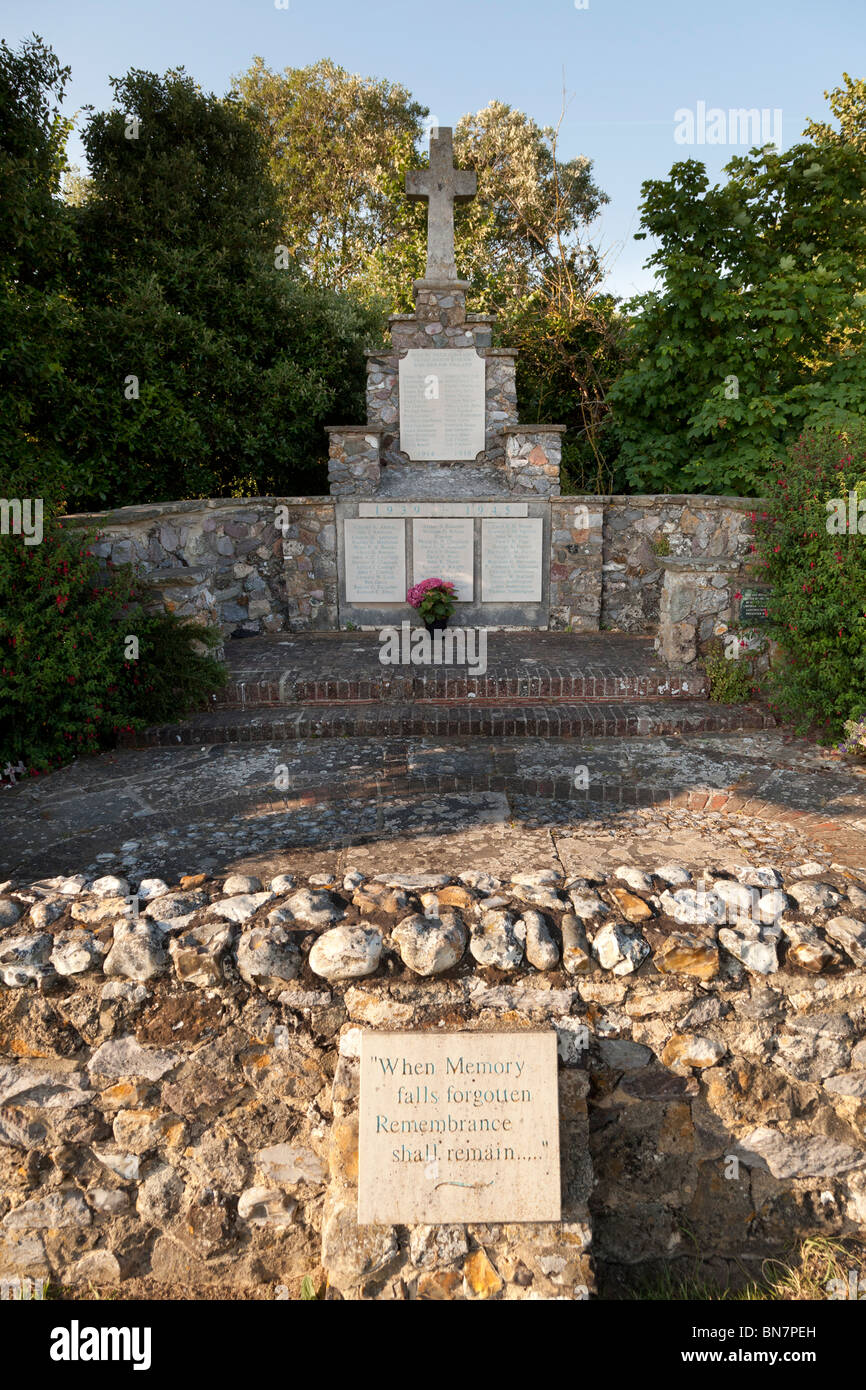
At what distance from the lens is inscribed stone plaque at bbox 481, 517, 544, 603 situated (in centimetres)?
937

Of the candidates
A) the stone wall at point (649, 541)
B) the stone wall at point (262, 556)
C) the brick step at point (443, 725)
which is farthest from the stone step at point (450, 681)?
the stone wall at point (649, 541)

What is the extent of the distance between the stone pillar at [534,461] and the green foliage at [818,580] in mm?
3031

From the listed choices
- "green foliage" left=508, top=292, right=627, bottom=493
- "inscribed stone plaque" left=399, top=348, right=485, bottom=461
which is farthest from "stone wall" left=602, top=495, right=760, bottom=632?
"green foliage" left=508, top=292, right=627, bottom=493

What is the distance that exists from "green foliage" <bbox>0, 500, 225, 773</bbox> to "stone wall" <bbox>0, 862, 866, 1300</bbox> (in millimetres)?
3110

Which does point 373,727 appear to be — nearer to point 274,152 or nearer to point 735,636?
point 735,636

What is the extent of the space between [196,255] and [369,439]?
10.3 feet

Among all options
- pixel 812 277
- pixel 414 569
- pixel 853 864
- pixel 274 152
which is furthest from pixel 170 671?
pixel 274 152

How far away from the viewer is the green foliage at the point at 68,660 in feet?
18.2

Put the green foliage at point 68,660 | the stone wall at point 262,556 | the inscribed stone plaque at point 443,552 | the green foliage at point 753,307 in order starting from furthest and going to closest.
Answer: the green foliage at point 753,307 < the inscribed stone plaque at point 443,552 < the stone wall at point 262,556 < the green foliage at point 68,660

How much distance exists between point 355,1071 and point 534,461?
7.71 meters

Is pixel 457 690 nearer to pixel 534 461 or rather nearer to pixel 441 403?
pixel 534 461

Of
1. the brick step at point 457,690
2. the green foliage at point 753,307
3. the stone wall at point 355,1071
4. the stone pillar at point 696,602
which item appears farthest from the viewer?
the green foliage at point 753,307

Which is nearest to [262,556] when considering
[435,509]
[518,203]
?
[435,509]

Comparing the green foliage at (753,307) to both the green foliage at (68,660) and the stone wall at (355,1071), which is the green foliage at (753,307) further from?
the stone wall at (355,1071)
